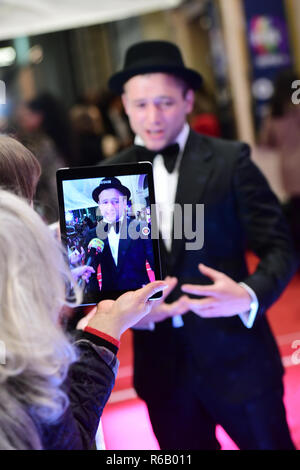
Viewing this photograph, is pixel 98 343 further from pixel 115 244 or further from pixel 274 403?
pixel 274 403

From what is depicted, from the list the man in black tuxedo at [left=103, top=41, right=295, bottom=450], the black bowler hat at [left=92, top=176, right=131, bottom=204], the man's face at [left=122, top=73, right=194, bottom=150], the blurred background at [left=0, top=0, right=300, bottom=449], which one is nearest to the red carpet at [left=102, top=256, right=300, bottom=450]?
the blurred background at [left=0, top=0, right=300, bottom=449]

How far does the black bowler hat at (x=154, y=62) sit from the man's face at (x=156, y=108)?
2cm

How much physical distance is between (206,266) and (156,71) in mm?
456

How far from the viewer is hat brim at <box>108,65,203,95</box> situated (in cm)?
138

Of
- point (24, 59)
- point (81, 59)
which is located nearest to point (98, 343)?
point (24, 59)

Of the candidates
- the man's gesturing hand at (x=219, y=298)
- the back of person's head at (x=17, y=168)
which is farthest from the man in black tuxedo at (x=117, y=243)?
the man's gesturing hand at (x=219, y=298)

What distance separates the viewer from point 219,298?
1286 millimetres

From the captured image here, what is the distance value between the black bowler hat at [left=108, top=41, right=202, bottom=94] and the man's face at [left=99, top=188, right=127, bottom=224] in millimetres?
437

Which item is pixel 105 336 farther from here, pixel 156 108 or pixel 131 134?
pixel 131 134

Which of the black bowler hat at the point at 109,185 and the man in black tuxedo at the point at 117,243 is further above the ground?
the black bowler hat at the point at 109,185

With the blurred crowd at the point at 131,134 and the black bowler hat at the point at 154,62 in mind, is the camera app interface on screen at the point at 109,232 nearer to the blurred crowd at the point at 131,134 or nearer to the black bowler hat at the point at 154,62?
the black bowler hat at the point at 154,62

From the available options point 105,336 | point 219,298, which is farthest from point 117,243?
point 219,298

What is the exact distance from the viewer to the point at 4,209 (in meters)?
0.81

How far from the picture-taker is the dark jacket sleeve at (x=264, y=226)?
137 centimetres
